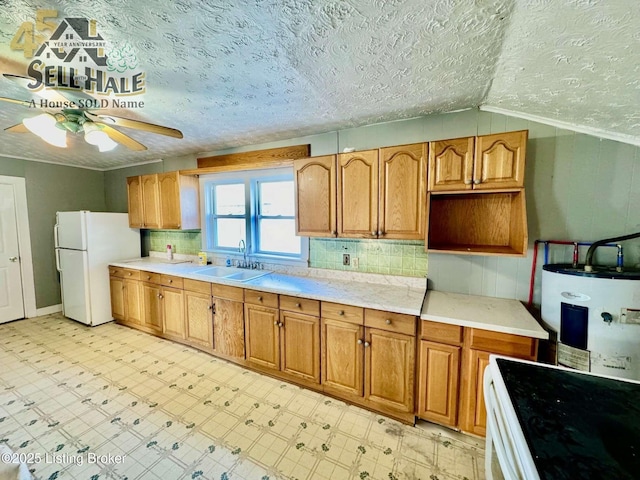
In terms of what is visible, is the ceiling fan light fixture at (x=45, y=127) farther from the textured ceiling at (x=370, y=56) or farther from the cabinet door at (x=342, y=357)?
the cabinet door at (x=342, y=357)

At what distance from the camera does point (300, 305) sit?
2184 millimetres

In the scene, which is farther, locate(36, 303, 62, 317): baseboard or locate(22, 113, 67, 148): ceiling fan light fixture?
locate(36, 303, 62, 317): baseboard

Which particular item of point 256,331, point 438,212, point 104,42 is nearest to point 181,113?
point 104,42

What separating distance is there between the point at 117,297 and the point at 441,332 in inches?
160

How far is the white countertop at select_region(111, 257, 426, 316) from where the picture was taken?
1.88 m

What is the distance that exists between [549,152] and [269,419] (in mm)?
2815

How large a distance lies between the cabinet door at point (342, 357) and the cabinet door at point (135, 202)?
3.18 meters

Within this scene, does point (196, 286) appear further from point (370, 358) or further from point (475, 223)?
point (475, 223)

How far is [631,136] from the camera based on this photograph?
1644mm

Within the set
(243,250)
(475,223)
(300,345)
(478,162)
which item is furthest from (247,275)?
(478,162)

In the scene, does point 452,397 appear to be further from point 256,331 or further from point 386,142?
point 386,142

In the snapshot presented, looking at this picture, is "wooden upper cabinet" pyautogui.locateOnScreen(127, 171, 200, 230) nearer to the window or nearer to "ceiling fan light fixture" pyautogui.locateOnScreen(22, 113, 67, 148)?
the window

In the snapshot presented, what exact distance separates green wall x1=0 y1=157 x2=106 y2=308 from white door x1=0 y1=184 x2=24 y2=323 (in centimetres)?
17

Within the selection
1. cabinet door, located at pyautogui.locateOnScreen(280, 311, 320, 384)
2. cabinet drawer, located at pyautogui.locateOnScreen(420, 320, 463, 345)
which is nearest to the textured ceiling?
cabinet drawer, located at pyautogui.locateOnScreen(420, 320, 463, 345)
